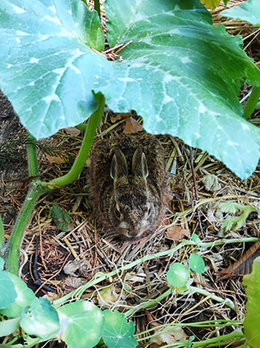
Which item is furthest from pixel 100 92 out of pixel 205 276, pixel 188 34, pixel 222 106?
pixel 205 276

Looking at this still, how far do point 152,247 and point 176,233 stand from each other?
0.59 ft

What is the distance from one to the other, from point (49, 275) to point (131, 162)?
90cm

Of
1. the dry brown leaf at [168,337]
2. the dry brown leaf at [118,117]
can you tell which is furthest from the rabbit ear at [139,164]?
the dry brown leaf at [168,337]

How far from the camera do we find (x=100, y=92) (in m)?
1.49

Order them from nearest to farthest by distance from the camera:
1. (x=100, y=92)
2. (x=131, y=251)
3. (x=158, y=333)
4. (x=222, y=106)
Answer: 1. (x=100, y=92)
2. (x=222, y=106)
3. (x=158, y=333)
4. (x=131, y=251)

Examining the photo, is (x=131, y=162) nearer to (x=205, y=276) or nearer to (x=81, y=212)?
(x=81, y=212)

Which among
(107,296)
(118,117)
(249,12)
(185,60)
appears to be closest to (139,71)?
(185,60)

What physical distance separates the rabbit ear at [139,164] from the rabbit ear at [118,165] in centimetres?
6

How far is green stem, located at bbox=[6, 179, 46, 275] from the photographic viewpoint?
208 centimetres

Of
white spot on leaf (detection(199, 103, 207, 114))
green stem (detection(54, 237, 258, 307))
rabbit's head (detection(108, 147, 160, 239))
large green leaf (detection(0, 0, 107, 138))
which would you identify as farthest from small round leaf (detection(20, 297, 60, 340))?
rabbit's head (detection(108, 147, 160, 239))

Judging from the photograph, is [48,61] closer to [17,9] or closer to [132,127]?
[17,9]

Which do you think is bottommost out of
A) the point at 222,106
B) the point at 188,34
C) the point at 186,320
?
the point at 186,320

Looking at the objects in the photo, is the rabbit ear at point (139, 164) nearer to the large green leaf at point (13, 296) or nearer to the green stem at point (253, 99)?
the green stem at point (253, 99)

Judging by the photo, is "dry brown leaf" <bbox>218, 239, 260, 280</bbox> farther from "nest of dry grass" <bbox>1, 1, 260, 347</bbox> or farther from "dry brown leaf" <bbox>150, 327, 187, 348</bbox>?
"dry brown leaf" <bbox>150, 327, 187, 348</bbox>
